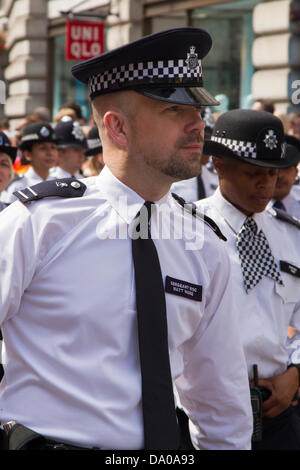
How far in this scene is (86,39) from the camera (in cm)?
1514

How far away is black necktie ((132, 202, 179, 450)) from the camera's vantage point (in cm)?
260

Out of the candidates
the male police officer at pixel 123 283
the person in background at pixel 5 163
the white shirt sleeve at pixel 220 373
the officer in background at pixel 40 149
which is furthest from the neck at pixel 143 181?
the officer in background at pixel 40 149

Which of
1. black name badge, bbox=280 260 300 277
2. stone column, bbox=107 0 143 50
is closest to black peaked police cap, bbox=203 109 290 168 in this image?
black name badge, bbox=280 260 300 277

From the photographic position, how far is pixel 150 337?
2617 mm

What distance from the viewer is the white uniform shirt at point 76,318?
2555mm

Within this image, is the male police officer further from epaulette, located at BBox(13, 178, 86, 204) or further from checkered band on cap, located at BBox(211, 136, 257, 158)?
checkered band on cap, located at BBox(211, 136, 257, 158)

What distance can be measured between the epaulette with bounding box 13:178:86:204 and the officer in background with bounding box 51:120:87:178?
19.8 feet

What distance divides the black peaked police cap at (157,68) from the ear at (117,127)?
0.08 meters

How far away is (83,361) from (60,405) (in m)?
0.15

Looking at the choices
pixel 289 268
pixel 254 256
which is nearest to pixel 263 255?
pixel 254 256

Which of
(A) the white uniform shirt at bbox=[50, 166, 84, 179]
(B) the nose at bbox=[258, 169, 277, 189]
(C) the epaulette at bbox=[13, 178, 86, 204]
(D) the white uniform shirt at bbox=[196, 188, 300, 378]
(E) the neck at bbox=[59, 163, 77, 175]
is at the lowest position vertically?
(A) the white uniform shirt at bbox=[50, 166, 84, 179]

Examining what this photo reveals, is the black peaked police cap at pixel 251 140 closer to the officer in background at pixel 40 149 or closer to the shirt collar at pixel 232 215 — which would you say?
the shirt collar at pixel 232 215

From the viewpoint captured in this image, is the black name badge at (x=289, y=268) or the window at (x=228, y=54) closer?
the black name badge at (x=289, y=268)
